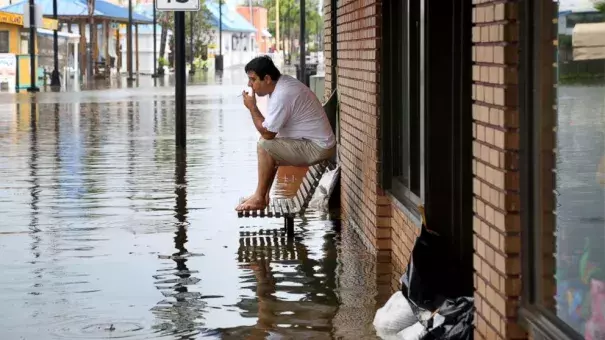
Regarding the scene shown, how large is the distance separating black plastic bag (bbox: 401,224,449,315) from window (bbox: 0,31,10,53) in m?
47.1

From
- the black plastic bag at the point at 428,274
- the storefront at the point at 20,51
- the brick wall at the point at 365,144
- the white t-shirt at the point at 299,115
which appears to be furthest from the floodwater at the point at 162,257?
the storefront at the point at 20,51

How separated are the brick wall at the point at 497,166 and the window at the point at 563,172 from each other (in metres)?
0.06

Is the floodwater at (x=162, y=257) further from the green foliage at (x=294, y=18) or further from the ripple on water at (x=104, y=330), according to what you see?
the green foliage at (x=294, y=18)

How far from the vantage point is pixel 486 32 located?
528 cm

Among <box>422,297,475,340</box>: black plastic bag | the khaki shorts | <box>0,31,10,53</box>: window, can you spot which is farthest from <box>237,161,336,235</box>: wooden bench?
<box>0,31,10,53</box>: window

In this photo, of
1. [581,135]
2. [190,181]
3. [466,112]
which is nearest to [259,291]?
[466,112]

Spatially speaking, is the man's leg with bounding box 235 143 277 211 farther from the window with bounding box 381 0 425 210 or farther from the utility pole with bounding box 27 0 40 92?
the utility pole with bounding box 27 0 40 92

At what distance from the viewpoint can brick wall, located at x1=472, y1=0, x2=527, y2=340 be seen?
4992 millimetres

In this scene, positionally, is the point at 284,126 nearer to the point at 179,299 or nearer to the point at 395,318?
the point at 179,299

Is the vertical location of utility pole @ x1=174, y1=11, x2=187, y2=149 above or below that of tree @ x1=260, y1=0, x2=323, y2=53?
below

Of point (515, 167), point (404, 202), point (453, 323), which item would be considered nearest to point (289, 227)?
point (404, 202)

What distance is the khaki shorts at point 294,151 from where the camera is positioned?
414 inches

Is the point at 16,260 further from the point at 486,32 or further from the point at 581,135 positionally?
the point at 581,135

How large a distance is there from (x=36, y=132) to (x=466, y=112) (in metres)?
16.7
